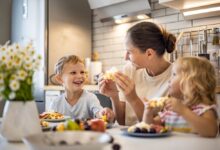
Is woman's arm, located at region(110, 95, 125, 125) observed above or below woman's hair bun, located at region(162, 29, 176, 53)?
below

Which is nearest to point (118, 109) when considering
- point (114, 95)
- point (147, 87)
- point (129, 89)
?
point (114, 95)

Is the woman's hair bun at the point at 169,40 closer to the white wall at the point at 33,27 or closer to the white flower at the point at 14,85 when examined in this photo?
the white flower at the point at 14,85

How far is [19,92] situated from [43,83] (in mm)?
2744

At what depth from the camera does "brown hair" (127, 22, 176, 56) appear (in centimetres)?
198

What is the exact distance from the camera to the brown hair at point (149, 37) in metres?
1.98

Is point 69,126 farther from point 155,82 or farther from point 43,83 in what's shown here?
point 43,83

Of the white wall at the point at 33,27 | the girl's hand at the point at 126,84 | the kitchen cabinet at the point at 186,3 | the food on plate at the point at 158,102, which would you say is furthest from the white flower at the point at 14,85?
the white wall at the point at 33,27

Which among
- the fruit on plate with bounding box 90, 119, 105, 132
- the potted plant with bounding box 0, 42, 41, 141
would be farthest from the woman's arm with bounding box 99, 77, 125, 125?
the potted plant with bounding box 0, 42, 41, 141

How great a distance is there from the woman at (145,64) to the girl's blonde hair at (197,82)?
427 mm

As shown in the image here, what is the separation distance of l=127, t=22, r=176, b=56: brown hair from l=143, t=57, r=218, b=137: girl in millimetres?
418

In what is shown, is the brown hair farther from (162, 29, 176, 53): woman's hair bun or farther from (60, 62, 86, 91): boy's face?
(60, 62, 86, 91): boy's face

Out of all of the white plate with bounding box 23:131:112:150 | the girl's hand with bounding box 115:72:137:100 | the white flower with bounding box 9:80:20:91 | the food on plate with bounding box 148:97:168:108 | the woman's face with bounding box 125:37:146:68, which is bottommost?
the white plate with bounding box 23:131:112:150

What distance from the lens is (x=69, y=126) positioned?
1.13 meters

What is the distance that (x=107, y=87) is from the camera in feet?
6.49
